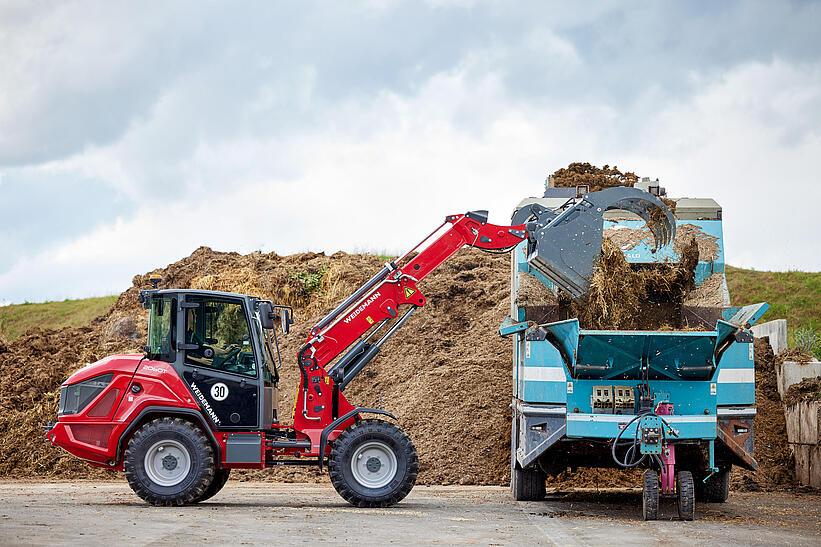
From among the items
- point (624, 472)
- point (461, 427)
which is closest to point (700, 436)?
point (624, 472)

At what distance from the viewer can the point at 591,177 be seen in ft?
60.2

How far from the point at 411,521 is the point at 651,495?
257cm

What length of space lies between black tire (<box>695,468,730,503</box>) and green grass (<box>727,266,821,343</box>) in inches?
505

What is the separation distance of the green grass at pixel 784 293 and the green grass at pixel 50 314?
1880cm

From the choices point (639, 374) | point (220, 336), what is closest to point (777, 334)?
point (639, 374)

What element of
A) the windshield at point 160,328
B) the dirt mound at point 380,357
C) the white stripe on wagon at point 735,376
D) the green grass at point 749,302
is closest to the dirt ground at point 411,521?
the white stripe on wagon at point 735,376

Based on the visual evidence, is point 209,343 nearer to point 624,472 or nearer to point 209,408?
point 209,408

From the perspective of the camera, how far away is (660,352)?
1151cm

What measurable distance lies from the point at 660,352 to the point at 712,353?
1.97 ft

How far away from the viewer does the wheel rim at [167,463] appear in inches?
510

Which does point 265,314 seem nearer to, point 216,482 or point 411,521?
point 216,482

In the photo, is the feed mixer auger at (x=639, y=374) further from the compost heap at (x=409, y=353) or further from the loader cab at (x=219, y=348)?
the loader cab at (x=219, y=348)

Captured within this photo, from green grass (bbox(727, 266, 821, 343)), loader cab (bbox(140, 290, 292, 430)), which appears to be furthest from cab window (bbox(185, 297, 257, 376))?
green grass (bbox(727, 266, 821, 343))

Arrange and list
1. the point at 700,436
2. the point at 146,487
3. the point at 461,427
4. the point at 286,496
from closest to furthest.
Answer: the point at 700,436, the point at 146,487, the point at 286,496, the point at 461,427
